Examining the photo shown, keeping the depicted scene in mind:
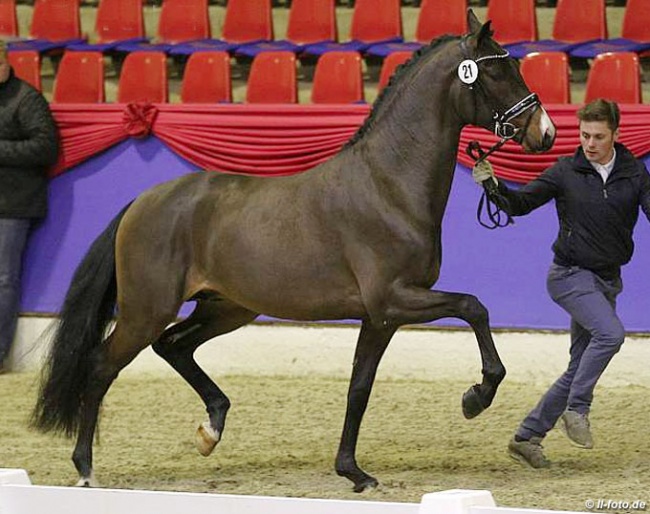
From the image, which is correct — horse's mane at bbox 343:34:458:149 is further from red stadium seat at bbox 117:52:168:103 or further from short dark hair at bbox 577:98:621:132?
red stadium seat at bbox 117:52:168:103

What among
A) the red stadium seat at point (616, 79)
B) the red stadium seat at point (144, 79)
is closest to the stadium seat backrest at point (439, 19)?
the red stadium seat at point (616, 79)

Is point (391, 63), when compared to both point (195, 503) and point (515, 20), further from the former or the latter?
point (195, 503)

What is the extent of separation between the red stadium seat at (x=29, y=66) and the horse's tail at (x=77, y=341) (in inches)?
161

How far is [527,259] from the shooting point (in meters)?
7.95

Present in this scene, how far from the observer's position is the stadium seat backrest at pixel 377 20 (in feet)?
32.9

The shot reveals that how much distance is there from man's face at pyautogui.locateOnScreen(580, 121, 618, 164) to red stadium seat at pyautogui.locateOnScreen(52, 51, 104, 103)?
4829mm

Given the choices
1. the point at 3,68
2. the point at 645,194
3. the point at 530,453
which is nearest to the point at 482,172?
the point at 645,194

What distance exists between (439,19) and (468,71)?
465 centimetres

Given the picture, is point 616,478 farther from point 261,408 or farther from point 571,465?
point 261,408

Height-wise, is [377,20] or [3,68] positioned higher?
[377,20]

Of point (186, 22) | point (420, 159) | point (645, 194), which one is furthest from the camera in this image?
point (186, 22)

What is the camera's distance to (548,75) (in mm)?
8406

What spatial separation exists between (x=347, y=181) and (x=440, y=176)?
0.40 m

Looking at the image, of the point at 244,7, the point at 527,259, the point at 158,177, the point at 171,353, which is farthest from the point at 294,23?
the point at 171,353
